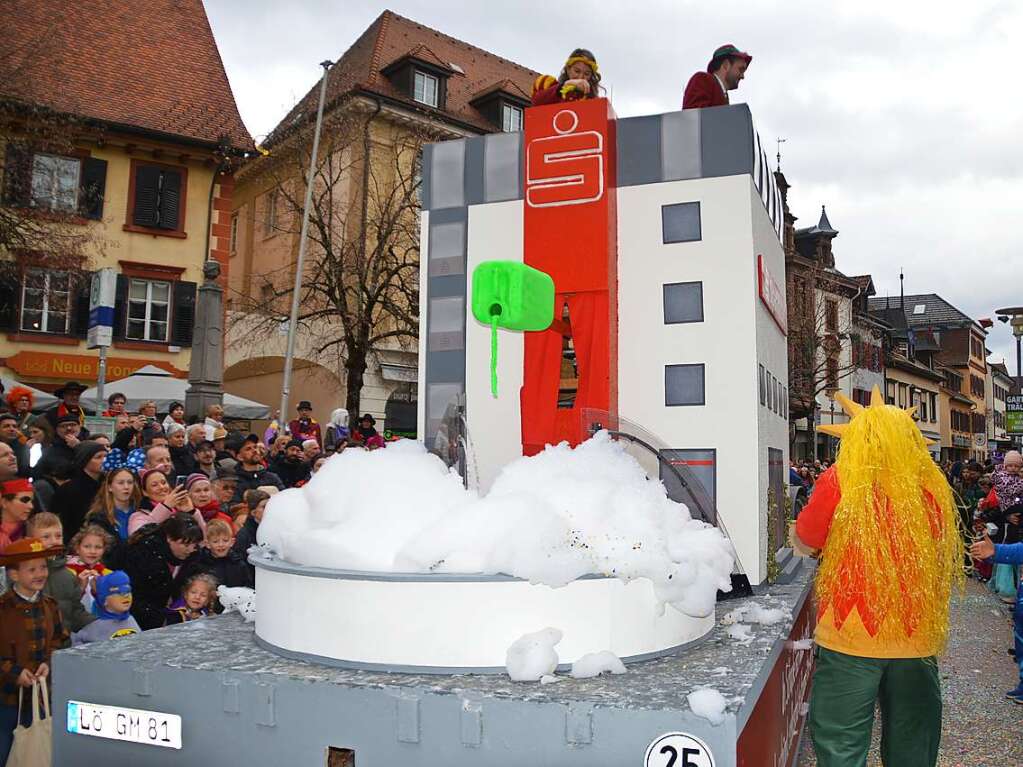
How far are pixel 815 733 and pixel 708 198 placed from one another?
341 centimetres

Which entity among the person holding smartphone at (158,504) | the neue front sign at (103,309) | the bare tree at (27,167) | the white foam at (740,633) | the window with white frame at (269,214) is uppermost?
the window with white frame at (269,214)

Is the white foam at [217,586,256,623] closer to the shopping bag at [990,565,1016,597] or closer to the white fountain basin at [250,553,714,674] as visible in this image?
the white fountain basin at [250,553,714,674]

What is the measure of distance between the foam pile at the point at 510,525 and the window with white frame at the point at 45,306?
49.2ft

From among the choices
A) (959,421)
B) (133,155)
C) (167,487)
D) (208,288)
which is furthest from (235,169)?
(959,421)

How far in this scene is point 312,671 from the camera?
9.91 feet

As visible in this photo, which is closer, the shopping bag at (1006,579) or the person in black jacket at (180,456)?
the person in black jacket at (180,456)

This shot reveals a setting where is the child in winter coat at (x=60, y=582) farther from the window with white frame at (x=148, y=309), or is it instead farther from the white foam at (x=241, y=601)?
the window with white frame at (x=148, y=309)

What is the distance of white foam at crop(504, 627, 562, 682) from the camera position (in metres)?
2.88

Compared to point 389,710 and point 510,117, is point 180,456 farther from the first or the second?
point 510,117

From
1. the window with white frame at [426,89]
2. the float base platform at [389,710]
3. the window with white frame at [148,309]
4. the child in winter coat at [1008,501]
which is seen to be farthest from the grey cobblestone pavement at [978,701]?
the window with white frame at [426,89]

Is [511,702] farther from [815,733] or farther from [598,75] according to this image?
[598,75]

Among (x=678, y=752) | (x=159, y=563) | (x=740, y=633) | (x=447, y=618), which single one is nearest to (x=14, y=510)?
(x=159, y=563)

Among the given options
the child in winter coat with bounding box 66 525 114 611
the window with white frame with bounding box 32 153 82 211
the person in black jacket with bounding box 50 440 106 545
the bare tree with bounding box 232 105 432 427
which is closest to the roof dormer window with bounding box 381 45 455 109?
the bare tree with bounding box 232 105 432 427

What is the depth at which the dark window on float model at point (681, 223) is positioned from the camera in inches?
221
